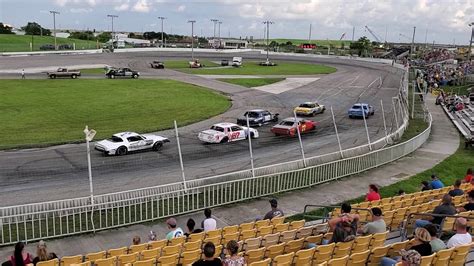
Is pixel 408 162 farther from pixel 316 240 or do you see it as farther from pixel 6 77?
pixel 6 77

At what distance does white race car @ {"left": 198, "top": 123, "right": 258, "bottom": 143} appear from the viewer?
30500 mm

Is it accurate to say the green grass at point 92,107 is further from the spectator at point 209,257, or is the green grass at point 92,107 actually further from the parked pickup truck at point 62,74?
the spectator at point 209,257

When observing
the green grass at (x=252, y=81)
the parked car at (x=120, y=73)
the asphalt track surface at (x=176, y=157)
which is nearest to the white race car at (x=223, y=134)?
the asphalt track surface at (x=176, y=157)

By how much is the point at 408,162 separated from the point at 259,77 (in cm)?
4804

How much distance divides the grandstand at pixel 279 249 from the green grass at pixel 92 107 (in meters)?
19.3

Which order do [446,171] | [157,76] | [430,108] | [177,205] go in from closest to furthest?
[177,205] → [446,171] → [430,108] → [157,76]

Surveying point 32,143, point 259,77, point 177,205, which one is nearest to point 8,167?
point 32,143

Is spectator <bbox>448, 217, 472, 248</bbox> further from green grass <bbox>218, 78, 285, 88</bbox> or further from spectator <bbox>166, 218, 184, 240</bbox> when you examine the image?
A: green grass <bbox>218, 78, 285, 88</bbox>

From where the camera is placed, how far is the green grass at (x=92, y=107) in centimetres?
3247

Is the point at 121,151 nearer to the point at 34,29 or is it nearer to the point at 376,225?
the point at 376,225

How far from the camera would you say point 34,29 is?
18000 centimetres

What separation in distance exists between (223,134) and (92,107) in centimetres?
1647

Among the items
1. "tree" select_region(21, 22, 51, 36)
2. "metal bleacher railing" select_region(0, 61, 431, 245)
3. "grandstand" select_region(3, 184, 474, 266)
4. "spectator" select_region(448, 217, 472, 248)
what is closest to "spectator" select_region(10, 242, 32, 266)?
"grandstand" select_region(3, 184, 474, 266)

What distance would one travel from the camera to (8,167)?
2331 centimetres
